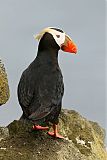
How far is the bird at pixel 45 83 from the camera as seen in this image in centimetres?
810

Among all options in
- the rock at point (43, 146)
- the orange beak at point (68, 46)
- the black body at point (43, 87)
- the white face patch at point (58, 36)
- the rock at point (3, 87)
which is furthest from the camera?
the rock at point (3, 87)

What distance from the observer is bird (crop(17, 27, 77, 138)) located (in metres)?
8.10

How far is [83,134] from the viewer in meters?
10.5

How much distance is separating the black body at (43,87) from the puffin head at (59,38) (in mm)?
57

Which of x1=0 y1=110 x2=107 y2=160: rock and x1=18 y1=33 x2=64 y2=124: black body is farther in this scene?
x1=18 y1=33 x2=64 y2=124: black body

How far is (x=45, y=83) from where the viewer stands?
27.2 feet

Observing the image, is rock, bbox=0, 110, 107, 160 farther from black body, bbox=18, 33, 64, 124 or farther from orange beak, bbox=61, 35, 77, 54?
orange beak, bbox=61, 35, 77, 54

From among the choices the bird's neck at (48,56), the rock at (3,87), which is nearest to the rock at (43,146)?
the rock at (3,87)

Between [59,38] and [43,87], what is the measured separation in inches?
46.5

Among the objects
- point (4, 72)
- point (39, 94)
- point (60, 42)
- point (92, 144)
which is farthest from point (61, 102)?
point (4, 72)

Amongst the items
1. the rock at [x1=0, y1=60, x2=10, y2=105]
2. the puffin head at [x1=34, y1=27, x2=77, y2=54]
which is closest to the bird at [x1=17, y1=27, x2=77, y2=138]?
the puffin head at [x1=34, y1=27, x2=77, y2=54]

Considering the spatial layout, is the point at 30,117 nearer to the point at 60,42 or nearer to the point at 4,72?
the point at 60,42

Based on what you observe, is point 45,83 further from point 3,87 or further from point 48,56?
point 3,87

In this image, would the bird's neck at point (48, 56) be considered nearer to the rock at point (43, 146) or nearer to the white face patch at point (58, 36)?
the white face patch at point (58, 36)
